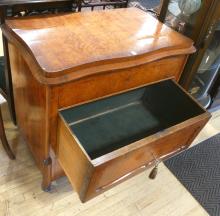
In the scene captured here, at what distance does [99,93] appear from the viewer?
840 mm

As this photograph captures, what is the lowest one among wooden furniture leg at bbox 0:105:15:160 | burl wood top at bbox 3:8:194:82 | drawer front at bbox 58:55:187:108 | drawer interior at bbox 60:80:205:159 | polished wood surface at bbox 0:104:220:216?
polished wood surface at bbox 0:104:220:216

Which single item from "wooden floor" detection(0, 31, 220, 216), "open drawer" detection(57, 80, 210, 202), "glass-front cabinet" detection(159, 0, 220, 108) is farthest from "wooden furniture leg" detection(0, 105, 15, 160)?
"glass-front cabinet" detection(159, 0, 220, 108)

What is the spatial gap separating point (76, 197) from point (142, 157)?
18.3 inches

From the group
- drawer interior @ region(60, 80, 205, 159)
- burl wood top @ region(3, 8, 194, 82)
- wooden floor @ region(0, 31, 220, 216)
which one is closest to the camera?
burl wood top @ region(3, 8, 194, 82)

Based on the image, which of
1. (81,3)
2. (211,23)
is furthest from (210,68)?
(81,3)

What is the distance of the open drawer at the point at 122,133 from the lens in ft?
2.38

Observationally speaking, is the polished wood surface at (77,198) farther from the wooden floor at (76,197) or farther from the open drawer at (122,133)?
the open drawer at (122,133)

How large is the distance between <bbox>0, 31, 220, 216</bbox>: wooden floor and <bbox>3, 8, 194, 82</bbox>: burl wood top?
2.12 feet

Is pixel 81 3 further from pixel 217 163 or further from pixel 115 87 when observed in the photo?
pixel 217 163

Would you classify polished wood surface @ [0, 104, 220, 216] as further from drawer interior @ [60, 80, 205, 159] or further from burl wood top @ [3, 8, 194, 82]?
burl wood top @ [3, 8, 194, 82]

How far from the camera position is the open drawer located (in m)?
0.73

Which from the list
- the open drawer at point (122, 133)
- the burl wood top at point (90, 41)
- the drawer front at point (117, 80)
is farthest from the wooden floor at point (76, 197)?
the burl wood top at point (90, 41)

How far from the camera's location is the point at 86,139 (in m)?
0.94

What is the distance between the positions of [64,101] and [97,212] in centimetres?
59
